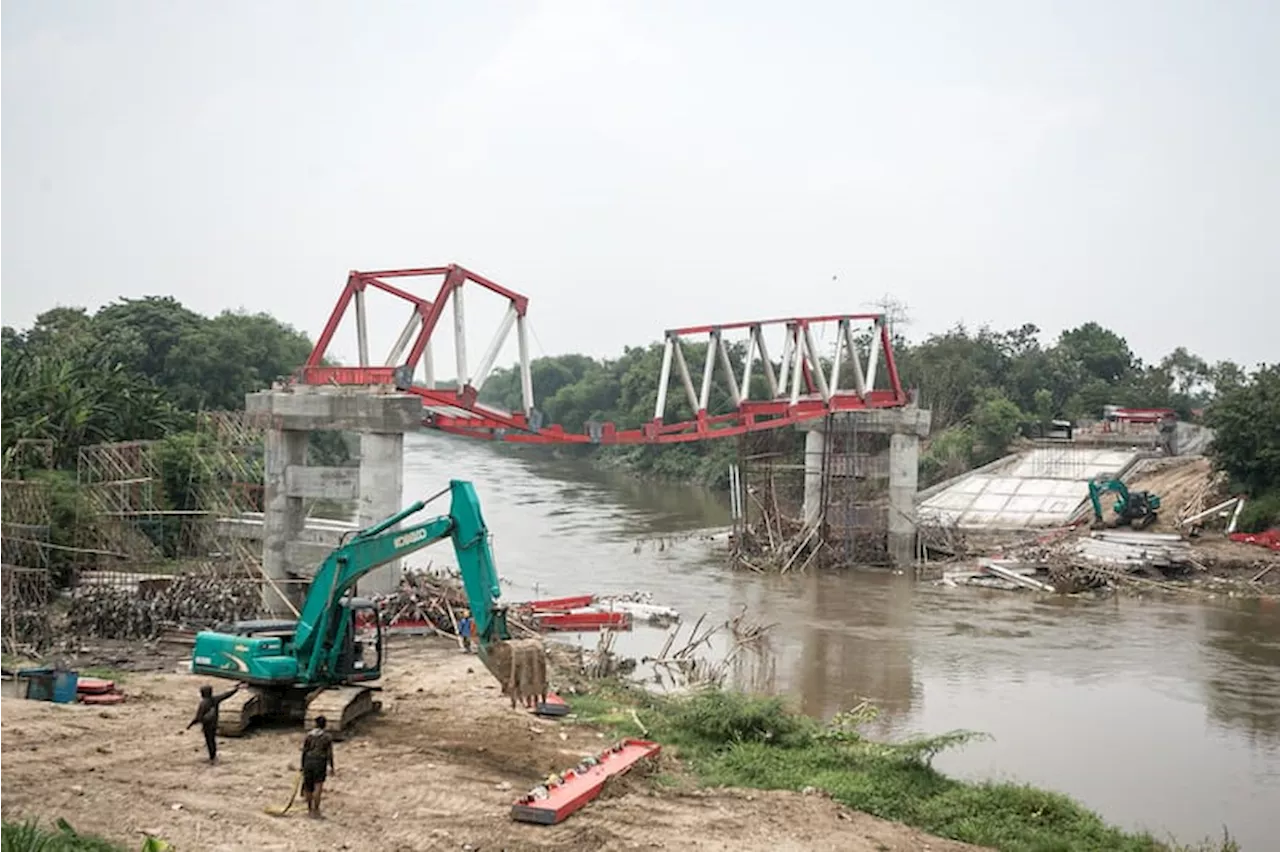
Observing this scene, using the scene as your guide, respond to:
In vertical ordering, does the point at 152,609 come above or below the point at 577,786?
above

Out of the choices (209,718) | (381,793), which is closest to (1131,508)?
(381,793)

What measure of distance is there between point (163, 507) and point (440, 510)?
2338 centimetres

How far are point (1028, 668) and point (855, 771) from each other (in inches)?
433

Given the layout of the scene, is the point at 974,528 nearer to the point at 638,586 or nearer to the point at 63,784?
the point at 638,586

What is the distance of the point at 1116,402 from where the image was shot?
249 ft

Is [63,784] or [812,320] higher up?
[812,320]

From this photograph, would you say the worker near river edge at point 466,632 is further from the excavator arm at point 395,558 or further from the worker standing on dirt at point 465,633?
the excavator arm at point 395,558

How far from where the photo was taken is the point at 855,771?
47.5 feet

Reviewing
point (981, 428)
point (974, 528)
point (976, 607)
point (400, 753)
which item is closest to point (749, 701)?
point (400, 753)

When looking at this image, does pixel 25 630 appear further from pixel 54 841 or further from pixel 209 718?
pixel 54 841

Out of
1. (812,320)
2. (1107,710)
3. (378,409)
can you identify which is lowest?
(1107,710)

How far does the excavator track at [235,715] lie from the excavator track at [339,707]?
806mm

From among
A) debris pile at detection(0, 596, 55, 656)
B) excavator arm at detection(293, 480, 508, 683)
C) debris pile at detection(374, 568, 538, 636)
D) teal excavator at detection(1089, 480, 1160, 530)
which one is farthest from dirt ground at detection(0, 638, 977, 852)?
teal excavator at detection(1089, 480, 1160, 530)

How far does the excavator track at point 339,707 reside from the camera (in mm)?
15305
